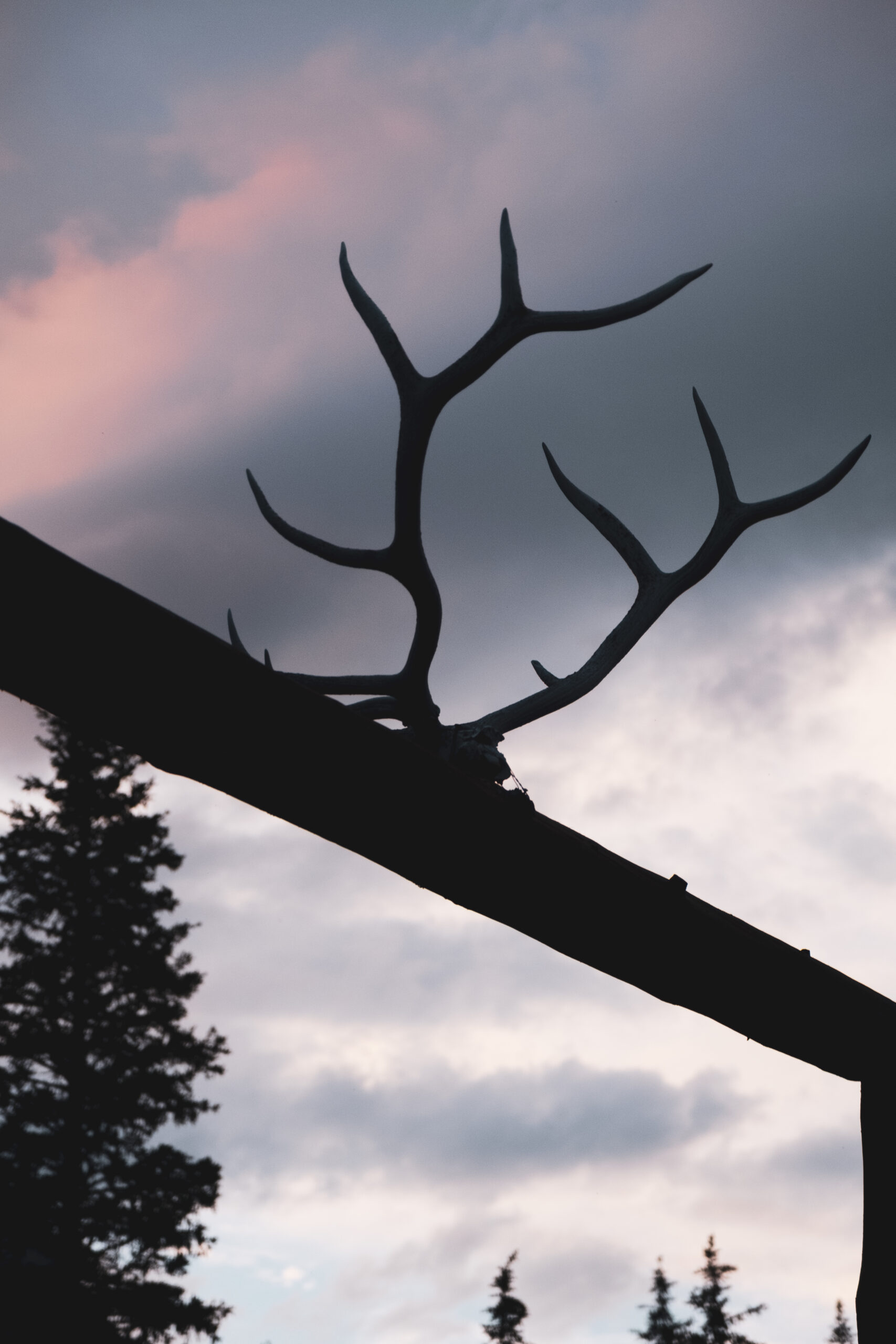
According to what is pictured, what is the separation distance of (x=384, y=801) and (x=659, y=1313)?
32074 mm

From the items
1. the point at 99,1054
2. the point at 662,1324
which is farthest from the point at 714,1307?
the point at 99,1054

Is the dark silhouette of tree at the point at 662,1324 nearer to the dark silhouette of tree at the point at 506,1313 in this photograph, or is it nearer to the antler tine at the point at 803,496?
the dark silhouette of tree at the point at 506,1313

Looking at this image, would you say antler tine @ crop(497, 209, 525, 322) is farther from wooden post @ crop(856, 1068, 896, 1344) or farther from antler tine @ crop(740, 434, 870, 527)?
wooden post @ crop(856, 1068, 896, 1344)

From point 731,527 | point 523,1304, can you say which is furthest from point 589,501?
point 523,1304

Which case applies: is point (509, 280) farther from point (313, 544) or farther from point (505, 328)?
point (313, 544)

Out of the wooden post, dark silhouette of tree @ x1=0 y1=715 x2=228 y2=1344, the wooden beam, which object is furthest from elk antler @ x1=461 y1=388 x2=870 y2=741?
dark silhouette of tree @ x1=0 y1=715 x2=228 y2=1344

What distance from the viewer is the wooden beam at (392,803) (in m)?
2.19

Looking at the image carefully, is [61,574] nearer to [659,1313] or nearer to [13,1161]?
[13,1161]

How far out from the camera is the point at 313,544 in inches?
132

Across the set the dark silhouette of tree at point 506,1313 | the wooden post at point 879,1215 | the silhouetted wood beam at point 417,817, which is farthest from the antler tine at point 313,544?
the dark silhouette of tree at point 506,1313

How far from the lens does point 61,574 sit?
2.14 meters

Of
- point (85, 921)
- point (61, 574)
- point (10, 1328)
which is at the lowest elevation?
point (10, 1328)

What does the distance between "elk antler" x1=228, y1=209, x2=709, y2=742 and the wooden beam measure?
50cm

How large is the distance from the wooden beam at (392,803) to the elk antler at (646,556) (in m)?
0.75
